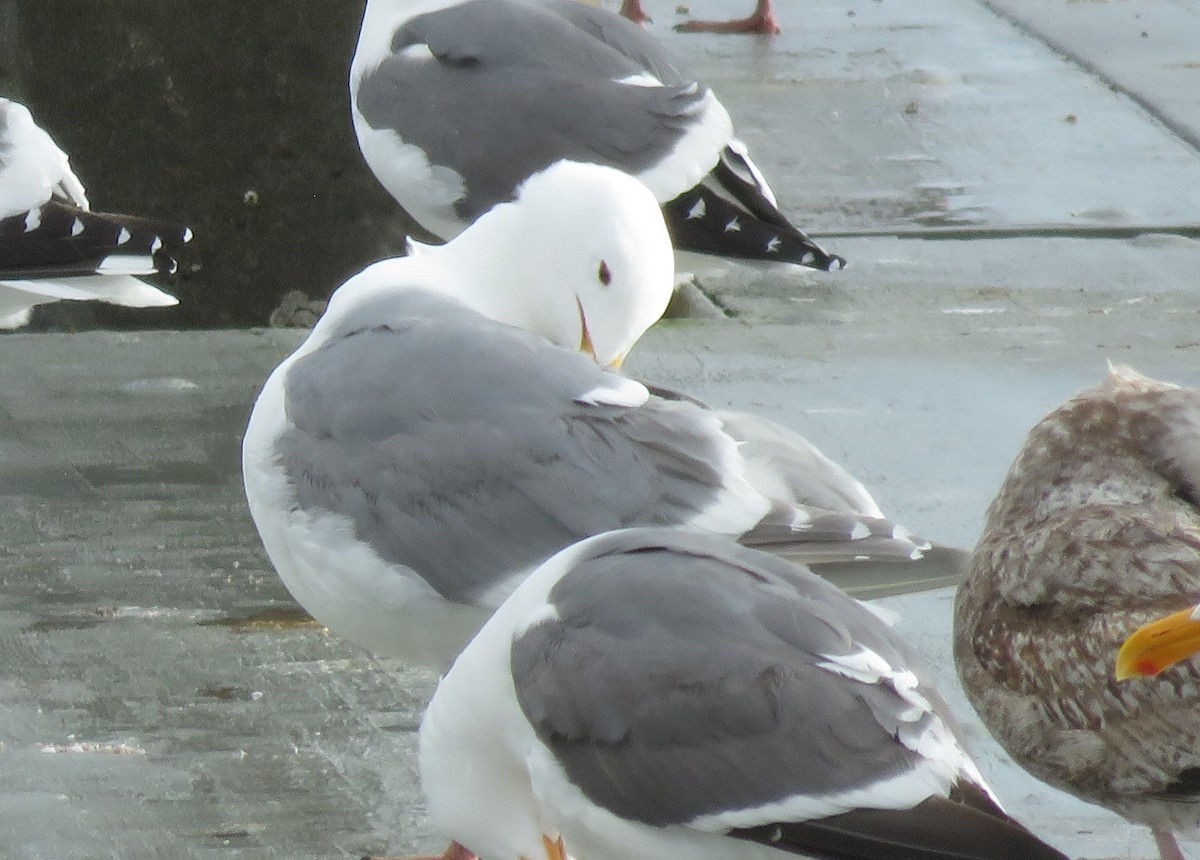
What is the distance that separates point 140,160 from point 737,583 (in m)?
5.44

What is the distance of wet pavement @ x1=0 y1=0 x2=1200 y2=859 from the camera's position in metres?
4.24

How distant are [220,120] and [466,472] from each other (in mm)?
4571

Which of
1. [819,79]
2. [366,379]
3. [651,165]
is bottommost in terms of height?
[819,79]

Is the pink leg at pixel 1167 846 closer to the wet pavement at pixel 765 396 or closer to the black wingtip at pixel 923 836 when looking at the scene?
the wet pavement at pixel 765 396

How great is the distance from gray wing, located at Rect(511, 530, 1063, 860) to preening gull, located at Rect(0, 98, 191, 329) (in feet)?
10.2

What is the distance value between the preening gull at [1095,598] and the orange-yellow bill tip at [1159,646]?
1.22 ft

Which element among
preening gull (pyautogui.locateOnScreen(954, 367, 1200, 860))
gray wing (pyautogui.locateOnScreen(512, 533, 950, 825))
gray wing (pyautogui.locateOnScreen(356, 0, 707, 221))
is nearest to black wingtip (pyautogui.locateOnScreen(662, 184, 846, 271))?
gray wing (pyautogui.locateOnScreen(356, 0, 707, 221))

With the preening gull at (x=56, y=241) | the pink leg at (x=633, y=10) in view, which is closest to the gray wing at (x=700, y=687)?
the preening gull at (x=56, y=241)

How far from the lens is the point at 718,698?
3148 mm

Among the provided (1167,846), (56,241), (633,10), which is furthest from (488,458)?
(633,10)

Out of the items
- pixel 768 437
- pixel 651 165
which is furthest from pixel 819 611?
pixel 651 165

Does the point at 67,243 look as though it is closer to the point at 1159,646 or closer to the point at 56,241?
the point at 56,241

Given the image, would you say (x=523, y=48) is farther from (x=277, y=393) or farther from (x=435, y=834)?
(x=435, y=834)

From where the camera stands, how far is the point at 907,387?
6512mm
